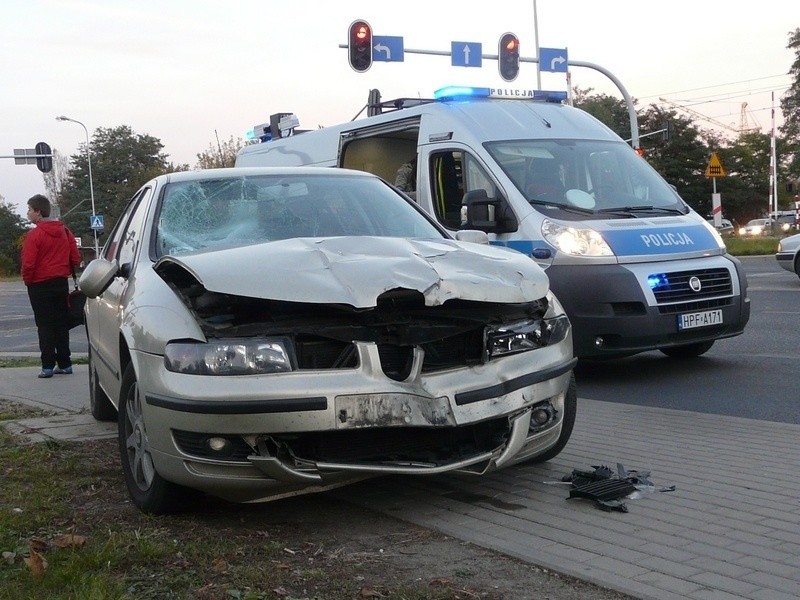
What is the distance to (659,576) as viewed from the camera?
12.3ft

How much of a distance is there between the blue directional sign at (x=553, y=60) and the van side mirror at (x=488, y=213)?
18.6 metres

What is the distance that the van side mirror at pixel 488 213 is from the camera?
8.58 m

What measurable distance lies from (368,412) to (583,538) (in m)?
1.01

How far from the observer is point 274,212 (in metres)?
5.81

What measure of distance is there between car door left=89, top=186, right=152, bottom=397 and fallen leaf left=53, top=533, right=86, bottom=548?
1.16m

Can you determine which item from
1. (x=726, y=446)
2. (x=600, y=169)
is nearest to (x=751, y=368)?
(x=600, y=169)

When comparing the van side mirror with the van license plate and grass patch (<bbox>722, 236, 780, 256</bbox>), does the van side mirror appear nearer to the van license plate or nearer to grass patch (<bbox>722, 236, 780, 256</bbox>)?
the van license plate

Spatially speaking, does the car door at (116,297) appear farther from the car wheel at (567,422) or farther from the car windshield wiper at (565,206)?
the car windshield wiper at (565,206)

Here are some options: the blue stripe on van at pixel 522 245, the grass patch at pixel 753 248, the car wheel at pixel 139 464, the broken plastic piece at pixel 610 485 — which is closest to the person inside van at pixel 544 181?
the blue stripe on van at pixel 522 245

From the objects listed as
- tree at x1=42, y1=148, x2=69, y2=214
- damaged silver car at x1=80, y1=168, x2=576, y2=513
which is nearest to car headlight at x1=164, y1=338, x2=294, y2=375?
damaged silver car at x1=80, y1=168, x2=576, y2=513

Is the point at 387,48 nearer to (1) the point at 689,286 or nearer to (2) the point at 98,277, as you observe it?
(1) the point at 689,286

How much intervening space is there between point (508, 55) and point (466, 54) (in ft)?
3.49

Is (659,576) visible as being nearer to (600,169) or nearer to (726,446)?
(726,446)

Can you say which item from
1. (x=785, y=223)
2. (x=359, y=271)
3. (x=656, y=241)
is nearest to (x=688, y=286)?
(x=656, y=241)
